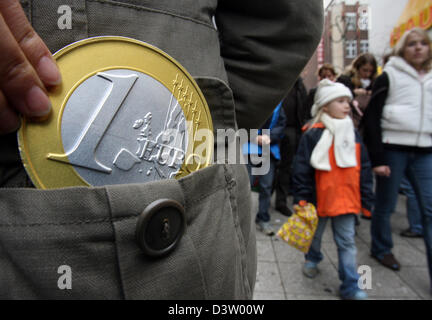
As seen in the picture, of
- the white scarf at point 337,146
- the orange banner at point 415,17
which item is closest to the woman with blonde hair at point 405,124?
the white scarf at point 337,146

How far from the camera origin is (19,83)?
1.71 ft

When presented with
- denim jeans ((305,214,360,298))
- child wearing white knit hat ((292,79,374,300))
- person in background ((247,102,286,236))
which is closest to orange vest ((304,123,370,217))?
child wearing white knit hat ((292,79,374,300))

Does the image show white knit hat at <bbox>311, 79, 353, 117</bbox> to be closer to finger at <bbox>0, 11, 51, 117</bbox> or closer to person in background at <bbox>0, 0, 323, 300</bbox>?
person in background at <bbox>0, 0, 323, 300</bbox>

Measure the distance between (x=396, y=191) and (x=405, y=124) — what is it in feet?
2.13

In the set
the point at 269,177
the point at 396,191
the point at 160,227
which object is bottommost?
the point at 269,177

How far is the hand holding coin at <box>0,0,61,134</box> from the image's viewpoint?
496 mm

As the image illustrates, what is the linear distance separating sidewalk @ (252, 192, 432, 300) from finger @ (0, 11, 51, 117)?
95.9 inches

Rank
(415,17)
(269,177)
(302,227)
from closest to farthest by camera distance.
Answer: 1. (302,227)
2. (269,177)
3. (415,17)

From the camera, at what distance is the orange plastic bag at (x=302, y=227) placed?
2.38 meters

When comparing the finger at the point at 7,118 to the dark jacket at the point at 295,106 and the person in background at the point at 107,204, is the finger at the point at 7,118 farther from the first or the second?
the dark jacket at the point at 295,106

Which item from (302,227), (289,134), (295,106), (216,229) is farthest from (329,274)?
(216,229)

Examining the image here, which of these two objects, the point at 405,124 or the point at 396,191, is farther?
the point at 396,191

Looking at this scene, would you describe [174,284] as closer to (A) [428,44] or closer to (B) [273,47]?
(B) [273,47]

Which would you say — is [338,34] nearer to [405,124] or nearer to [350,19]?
[350,19]
